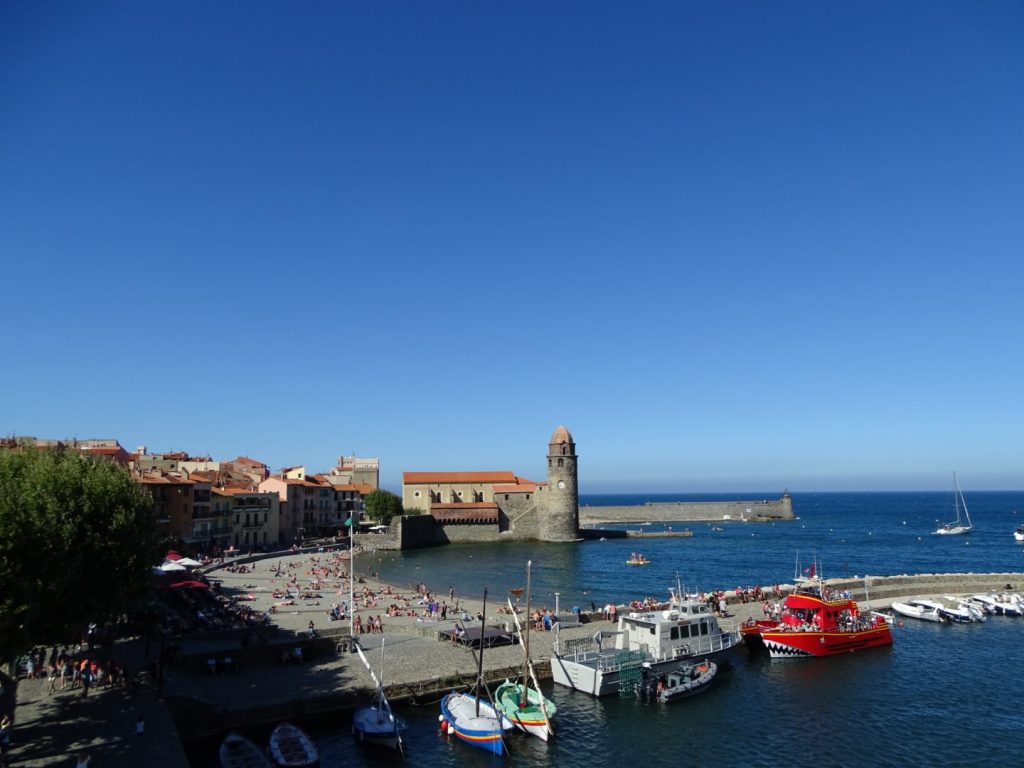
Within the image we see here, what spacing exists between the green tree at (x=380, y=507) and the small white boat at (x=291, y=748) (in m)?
75.8

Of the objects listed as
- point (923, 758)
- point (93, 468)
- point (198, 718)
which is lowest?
point (923, 758)

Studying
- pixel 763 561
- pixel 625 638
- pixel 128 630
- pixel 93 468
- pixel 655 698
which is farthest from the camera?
pixel 763 561

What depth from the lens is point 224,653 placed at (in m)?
26.8

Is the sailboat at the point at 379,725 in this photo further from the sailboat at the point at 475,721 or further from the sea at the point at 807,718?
the sailboat at the point at 475,721

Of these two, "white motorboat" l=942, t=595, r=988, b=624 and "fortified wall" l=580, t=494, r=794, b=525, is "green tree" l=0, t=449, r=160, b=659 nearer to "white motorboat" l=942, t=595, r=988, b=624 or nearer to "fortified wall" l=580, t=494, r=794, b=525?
"white motorboat" l=942, t=595, r=988, b=624

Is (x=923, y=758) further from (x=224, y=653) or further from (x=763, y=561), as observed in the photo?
(x=763, y=561)

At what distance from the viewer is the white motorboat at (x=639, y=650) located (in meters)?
26.1

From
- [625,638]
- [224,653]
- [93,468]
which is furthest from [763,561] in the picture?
[93,468]

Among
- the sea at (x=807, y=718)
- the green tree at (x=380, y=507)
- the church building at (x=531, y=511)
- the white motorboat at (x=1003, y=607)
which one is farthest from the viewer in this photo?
the church building at (x=531, y=511)

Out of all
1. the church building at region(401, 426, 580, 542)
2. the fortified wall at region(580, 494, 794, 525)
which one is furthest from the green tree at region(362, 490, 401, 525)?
the fortified wall at region(580, 494, 794, 525)

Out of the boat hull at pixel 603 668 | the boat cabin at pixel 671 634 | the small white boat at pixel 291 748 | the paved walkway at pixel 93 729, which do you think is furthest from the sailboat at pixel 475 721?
the paved walkway at pixel 93 729

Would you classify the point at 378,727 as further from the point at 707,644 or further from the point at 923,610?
the point at 923,610

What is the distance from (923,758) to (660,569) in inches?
1814

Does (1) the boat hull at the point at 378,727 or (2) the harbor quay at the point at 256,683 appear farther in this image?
(1) the boat hull at the point at 378,727
